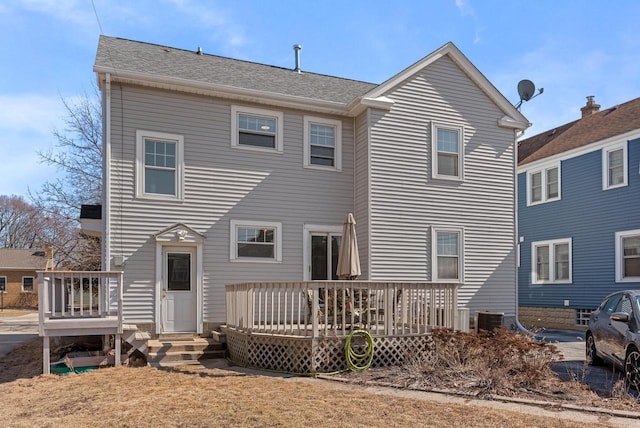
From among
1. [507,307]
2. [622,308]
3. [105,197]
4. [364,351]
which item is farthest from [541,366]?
[105,197]

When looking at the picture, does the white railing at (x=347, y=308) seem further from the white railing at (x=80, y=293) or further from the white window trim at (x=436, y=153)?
the white window trim at (x=436, y=153)

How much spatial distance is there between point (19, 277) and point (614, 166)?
40.6m

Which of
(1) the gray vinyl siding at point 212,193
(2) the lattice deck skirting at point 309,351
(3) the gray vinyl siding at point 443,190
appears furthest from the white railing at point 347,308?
(3) the gray vinyl siding at point 443,190

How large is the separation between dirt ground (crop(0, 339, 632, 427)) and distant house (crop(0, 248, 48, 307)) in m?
34.5

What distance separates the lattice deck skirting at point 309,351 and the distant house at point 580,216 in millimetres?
10227

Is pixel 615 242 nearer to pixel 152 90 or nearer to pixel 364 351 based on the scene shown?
pixel 364 351

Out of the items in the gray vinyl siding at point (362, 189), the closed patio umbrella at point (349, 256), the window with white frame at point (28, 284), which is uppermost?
the gray vinyl siding at point (362, 189)

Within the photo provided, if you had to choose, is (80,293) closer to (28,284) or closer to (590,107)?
(590,107)

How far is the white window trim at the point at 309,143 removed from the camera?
478 inches

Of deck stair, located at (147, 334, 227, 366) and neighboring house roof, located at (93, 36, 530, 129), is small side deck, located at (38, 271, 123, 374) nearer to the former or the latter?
deck stair, located at (147, 334, 227, 366)

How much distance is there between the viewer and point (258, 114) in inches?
462

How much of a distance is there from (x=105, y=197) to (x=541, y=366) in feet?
28.4

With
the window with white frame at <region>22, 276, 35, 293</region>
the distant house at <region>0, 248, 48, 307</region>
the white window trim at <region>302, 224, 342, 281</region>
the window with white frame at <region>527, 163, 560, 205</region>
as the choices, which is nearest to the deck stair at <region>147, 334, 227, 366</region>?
the white window trim at <region>302, 224, 342, 281</region>

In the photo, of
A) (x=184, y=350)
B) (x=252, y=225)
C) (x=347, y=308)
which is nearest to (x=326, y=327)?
(x=347, y=308)
